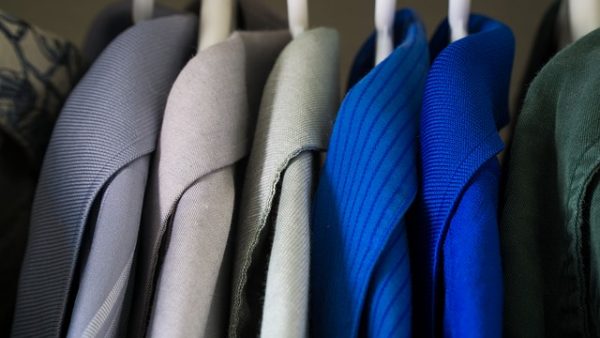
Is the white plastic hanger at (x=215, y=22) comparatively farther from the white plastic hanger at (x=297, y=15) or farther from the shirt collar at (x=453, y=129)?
the shirt collar at (x=453, y=129)

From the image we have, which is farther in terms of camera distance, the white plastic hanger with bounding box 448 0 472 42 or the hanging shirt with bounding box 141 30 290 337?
the white plastic hanger with bounding box 448 0 472 42

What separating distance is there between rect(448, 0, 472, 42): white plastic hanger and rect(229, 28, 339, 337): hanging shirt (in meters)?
0.11

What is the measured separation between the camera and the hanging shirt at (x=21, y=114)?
1.34 ft

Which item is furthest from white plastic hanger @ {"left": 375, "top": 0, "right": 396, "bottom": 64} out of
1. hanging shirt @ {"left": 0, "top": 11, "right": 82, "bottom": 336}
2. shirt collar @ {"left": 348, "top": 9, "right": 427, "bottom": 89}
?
hanging shirt @ {"left": 0, "top": 11, "right": 82, "bottom": 336}

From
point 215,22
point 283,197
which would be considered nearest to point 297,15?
point 215,22

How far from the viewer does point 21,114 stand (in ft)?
1.36

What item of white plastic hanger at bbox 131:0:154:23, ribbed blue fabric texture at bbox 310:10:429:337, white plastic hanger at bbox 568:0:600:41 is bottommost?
ribbed blue fabric texture at bbox 310:10:429:337

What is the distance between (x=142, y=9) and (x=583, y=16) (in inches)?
14.3

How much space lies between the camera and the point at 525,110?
40cm

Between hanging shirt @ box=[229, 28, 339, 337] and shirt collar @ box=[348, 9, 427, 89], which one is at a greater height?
shirt collar @ box=[348, 9, 427, 89]

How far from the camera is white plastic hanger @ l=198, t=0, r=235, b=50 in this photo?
47cm

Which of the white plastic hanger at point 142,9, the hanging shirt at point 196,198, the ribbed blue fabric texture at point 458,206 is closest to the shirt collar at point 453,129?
the ribbed blue fabric texture at point 458,206

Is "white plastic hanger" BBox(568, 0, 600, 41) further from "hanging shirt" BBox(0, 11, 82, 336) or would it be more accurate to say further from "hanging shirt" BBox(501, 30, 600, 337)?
"hanging shirt" BBox(0, 11, 82, 336)

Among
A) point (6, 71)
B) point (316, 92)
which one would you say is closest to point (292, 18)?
point (316, 92)
